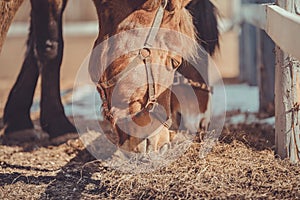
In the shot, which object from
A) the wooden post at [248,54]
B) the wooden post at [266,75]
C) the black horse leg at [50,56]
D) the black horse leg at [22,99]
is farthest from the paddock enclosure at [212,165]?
the wooden post at [248,54]

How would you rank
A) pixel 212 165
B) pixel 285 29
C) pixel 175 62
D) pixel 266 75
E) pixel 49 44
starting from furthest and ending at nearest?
pixel 266 75 < pixel 49 44 < pixel 175 62 < pixel 212 165 < pixel 285 29

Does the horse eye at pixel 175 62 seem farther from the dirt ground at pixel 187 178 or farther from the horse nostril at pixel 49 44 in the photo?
the horse nostril at pixel 49 44

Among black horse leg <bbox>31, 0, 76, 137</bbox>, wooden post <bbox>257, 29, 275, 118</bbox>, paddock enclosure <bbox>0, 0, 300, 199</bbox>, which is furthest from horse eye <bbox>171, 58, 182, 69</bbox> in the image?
wooden post <bbox>257, 29, 275, 118</bbox>

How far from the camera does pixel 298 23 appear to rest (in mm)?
2314

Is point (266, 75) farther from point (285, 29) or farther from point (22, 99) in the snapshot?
point (285, 29)

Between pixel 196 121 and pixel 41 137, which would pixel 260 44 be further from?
pixel 41 137

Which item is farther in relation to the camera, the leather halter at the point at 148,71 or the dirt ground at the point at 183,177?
the leather halter at the point at 148,71

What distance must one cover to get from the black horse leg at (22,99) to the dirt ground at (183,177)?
81cm

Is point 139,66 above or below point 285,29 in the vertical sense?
below

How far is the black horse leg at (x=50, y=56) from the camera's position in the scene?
13.2ft

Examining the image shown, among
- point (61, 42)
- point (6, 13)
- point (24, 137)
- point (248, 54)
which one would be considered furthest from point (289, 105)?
point (248, 54)

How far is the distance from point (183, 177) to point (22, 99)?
205 centimetres

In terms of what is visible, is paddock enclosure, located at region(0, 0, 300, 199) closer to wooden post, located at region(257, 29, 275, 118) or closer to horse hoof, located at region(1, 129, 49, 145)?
horse hoof, located at region(1, 129, 49, 145)

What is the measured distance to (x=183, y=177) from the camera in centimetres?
269
